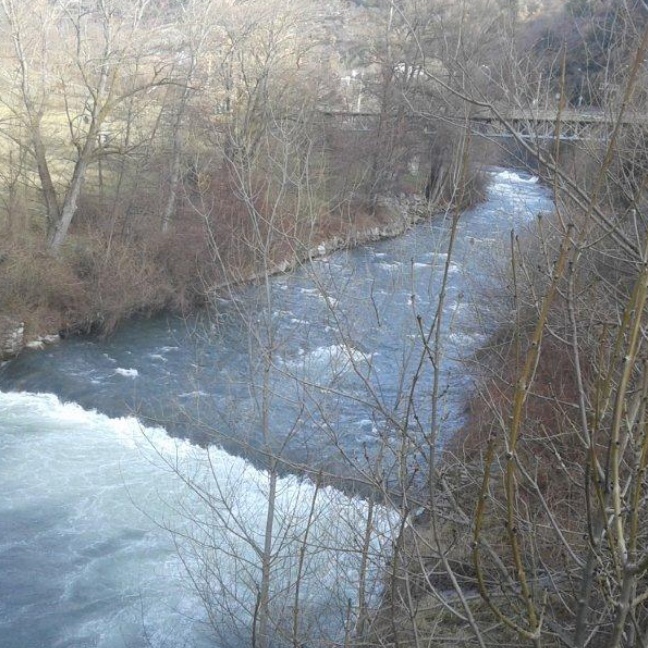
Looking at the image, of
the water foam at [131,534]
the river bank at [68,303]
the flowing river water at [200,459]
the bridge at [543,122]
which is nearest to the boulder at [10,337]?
the river bank at [68,303]

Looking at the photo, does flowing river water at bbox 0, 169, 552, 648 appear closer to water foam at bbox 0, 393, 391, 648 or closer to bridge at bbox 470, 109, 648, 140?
water foam at bbox 0, 393, 391, 648

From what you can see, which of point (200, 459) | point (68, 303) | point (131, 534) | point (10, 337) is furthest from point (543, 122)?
point (68, 303)

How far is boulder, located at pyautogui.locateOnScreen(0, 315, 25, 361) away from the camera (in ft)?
41.9

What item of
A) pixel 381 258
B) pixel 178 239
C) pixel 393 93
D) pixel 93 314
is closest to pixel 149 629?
pixel 93 314

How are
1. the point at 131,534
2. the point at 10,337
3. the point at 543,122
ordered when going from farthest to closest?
the point at 10,337 < the point at 131,534 < the point at 543,122

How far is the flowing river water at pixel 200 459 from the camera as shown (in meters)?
6.14

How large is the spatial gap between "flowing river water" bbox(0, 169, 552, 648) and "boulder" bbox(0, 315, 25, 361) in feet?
0.82

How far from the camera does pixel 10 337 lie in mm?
12945

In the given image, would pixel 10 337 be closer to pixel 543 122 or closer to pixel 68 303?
pixel 68 303

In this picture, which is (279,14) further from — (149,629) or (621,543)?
(621,543)

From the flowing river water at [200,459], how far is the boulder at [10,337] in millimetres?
249

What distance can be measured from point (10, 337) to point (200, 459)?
5687 mm

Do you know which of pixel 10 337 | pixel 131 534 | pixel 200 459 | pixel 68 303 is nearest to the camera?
pixel 131 534

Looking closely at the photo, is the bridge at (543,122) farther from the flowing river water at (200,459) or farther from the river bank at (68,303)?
the river bank at (68,303)
